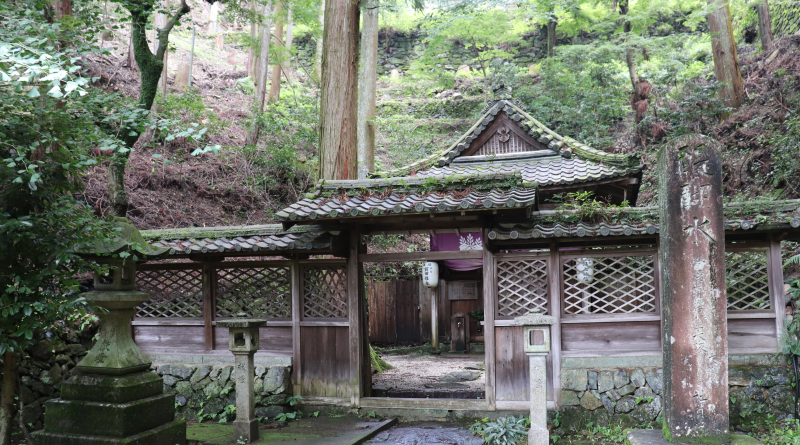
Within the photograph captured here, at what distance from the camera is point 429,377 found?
11.7 meters

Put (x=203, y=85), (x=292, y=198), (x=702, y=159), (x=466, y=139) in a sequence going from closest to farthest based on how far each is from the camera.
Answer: (x=702, y=159), (x=466, y=139), (x=292, y=198), (x=203, y=85)

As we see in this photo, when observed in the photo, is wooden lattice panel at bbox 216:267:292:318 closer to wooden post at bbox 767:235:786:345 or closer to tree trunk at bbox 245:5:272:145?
wooden post at bbox 767:235:786:345

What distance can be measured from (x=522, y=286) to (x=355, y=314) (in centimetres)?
274

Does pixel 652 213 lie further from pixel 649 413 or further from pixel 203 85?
pixel 203 85

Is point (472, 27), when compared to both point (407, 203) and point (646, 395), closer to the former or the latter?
point (407, 203)

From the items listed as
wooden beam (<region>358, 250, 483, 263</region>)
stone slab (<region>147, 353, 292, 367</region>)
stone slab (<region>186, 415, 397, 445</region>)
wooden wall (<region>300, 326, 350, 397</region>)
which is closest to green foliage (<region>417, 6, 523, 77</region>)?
wooden beam (<region>358, 250, 483, 263</region>)

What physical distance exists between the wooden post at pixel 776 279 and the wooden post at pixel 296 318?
7.17 meters

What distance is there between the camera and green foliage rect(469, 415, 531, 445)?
717cm

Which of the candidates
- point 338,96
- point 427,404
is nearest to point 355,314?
point 427,404

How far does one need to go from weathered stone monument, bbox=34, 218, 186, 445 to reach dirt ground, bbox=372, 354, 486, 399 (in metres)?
4.26

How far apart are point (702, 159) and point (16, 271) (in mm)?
7325

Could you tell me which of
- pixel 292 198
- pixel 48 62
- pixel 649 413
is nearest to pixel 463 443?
pixel 649 413

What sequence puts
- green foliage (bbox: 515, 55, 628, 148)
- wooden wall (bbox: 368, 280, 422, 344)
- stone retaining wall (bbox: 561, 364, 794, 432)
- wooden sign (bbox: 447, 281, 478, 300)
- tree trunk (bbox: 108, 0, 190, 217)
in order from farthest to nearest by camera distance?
green foliage (bbox: 515, 55, 628, 148)
wooden wall (bbox: 368, 280, 422, 344)
wooden sign (bbox: 447, 281, 478, 300)
tree trunk (bbox: 108, 0, 190, 217)
stone retaining wall (bbox: 561, 364, 794, 432)

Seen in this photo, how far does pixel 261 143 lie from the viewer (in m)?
19.7
